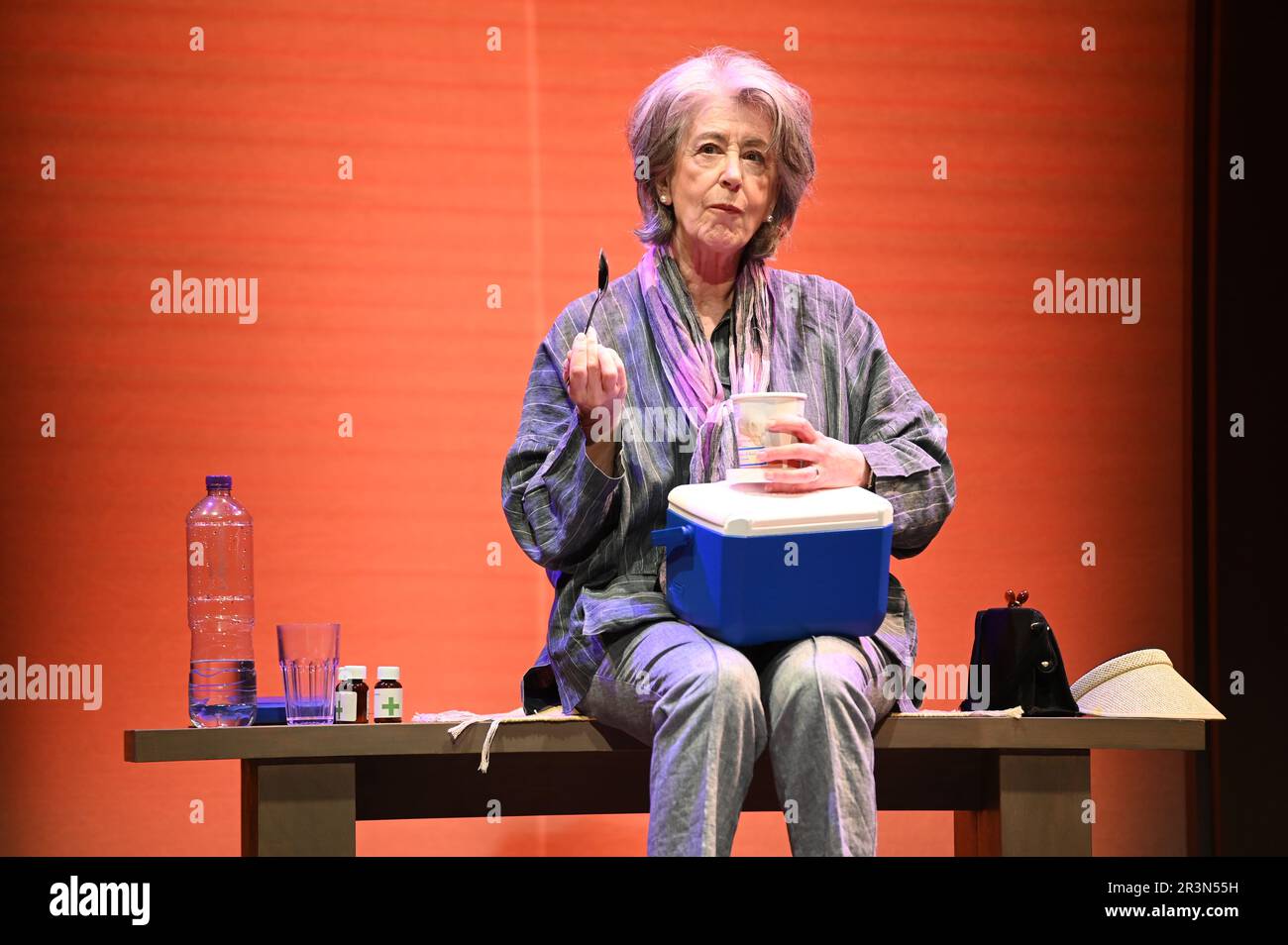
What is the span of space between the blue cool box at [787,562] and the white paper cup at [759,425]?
0.05 meters

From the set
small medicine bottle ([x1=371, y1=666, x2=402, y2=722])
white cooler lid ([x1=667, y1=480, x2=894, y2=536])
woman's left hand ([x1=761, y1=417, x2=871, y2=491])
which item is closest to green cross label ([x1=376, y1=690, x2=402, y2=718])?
small medicine bottle ([x1=371, y1=666, x2=402, y2=722])

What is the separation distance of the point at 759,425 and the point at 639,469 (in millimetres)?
263

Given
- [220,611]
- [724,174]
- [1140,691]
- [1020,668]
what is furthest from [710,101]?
[220,611]

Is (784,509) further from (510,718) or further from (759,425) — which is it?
(510,718)

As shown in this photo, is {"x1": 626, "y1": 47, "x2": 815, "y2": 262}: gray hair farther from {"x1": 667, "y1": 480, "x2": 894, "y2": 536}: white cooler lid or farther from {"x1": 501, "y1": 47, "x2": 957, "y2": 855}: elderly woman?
{"x1": 667, "y1": 480, "x2": 894, "y2": 536}: white cooler lid

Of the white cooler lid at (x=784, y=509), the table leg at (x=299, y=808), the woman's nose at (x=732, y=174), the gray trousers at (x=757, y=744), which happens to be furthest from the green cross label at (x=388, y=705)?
the woman's nose at (x=732, y=174)

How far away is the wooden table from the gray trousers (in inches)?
8.5

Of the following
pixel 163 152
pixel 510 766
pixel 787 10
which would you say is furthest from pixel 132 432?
pixel 787 10

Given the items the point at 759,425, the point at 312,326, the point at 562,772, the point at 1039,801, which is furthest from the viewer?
the point at 312,326

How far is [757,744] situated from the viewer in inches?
76.3

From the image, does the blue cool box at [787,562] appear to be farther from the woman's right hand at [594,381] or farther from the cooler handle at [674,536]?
the woman's right hand at [594,381]

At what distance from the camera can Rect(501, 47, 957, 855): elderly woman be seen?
1893mm

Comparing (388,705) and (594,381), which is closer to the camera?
(594,381)

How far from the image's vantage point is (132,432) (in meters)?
3.29
